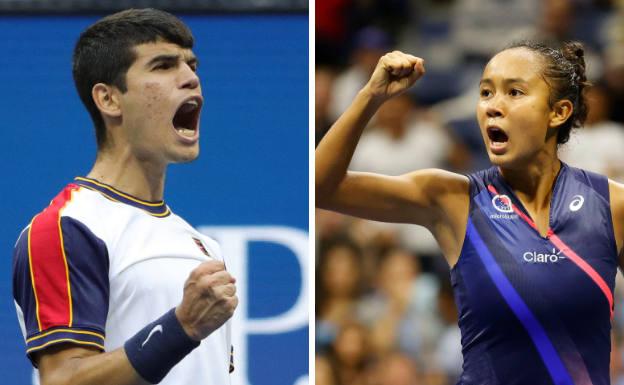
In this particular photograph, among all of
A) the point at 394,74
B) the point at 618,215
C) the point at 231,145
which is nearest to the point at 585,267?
the point at 618,215

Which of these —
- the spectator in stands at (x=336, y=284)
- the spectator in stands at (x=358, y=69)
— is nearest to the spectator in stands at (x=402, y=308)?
the spectator in stands at (x=336, y=284)

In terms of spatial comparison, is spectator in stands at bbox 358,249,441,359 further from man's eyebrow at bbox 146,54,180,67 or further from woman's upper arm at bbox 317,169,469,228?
man's eyebrow at bbox 146,54,180,67

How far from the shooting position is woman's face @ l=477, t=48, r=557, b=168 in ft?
11.8

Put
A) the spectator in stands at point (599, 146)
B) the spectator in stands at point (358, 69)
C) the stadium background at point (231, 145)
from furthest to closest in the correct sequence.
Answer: the spectator in stands at point (358, 69)
the spectator in stands at point (599, 146)
the stadium background at point (231, 145)

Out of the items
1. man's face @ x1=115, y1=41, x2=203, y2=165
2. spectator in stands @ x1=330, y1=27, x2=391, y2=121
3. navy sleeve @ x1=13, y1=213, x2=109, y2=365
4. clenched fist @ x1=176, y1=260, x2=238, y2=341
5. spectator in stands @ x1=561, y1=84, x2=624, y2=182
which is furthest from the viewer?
spectator in stands @ x1=330, y1=27, x2=391, y2=121

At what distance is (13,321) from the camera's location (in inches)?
217

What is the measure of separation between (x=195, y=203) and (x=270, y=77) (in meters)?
0.76

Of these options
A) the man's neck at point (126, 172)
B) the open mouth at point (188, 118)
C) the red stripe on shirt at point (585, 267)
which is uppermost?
the open mouth at point (188, 118)

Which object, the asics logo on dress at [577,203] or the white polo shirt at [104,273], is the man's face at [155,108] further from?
the asics logo on dress at [577,203]

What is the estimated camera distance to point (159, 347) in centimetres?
289

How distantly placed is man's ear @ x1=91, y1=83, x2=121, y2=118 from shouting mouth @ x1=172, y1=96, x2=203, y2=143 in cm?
18

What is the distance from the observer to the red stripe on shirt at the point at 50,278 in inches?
117

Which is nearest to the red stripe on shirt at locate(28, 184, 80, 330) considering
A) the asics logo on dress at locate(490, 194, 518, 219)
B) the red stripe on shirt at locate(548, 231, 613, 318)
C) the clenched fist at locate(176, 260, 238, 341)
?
the clenched fist at locate(176, 260, 238, 341)

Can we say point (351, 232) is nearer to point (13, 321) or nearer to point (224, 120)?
point (224, 120)
